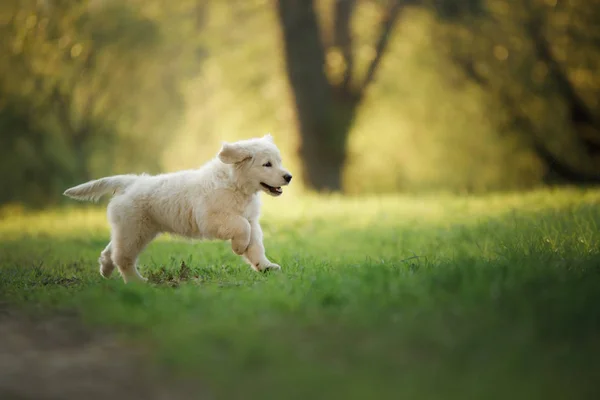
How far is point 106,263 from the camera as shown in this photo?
22.5 ft

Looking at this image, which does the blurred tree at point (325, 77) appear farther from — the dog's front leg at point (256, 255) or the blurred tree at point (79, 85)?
the dog's front leg at point (256, 255)

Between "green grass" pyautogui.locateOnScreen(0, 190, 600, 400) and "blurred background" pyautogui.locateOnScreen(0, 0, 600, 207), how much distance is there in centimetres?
1003

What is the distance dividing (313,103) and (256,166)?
11.0 meters

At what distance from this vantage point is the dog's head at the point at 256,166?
21.6ft

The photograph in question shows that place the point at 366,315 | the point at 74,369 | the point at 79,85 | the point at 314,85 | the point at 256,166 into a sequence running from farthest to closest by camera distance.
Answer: the point at 79,85, the point at 314,85, the point at 256,166, the point at 366,315, the point at 74,369

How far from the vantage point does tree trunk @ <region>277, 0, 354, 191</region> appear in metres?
17.0

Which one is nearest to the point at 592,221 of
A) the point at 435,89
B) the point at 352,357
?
the point at 352,357

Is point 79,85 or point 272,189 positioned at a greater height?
point 79,85

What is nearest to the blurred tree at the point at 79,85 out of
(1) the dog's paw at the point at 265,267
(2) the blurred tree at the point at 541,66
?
(2) the blurred tree at the point at 541,66

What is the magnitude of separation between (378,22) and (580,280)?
14303 mm

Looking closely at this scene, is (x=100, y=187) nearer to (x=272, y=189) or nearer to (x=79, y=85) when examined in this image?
(x=272, y=189)

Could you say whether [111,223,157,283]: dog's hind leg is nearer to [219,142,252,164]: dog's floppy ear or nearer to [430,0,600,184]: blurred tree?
[219,142,252,164]: dog's floppy ear

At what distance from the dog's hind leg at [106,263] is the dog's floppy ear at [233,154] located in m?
1.44

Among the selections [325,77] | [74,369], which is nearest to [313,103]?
[325,77]
